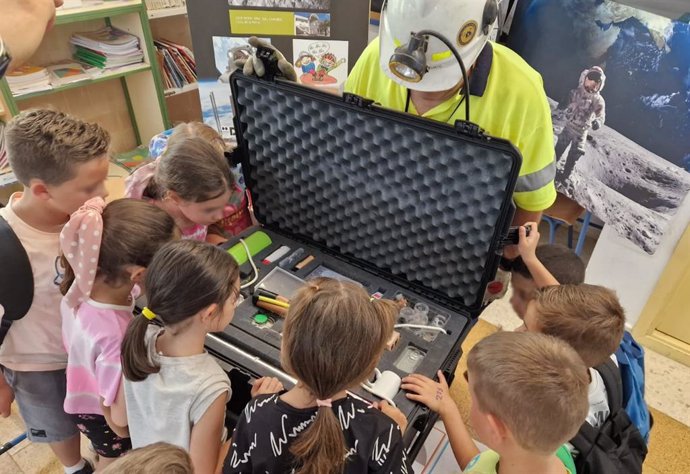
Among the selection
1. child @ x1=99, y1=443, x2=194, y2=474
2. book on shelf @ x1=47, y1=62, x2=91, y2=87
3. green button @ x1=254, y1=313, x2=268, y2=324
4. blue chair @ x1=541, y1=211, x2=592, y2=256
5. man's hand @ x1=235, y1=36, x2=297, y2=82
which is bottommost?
blue chair @ x1=541, y1=211, x2=592, y2=256

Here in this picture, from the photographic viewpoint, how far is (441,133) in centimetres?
103

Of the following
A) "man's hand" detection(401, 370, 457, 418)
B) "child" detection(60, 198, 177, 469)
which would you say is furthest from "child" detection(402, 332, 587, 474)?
"child" detection(60, 198, 177, 469)

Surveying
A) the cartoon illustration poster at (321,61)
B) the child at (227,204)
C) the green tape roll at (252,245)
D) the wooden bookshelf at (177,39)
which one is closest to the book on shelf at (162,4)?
the wooden bookshelf at (177,39)

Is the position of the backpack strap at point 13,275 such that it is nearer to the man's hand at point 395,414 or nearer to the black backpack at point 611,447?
the man's hand at point 395,414

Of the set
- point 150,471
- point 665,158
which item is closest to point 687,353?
point 665,158

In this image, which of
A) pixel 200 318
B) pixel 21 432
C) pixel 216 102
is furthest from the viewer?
pixel 216 102

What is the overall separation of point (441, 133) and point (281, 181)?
0.54 m

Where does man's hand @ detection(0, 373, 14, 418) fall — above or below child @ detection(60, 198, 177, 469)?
below

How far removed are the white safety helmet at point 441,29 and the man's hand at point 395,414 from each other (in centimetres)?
72

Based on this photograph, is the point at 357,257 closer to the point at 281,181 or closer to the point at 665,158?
the point at 281,181

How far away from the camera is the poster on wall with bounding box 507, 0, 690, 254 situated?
1.75 metres

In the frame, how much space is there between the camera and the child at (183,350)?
3.18 feet

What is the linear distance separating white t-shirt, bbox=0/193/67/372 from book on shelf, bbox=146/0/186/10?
1810mm

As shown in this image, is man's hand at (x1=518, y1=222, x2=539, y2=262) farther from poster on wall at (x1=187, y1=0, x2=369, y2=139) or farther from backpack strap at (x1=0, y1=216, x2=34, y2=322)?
poster on wall at (x1=187, y1=0, x2=369, y2=139)
